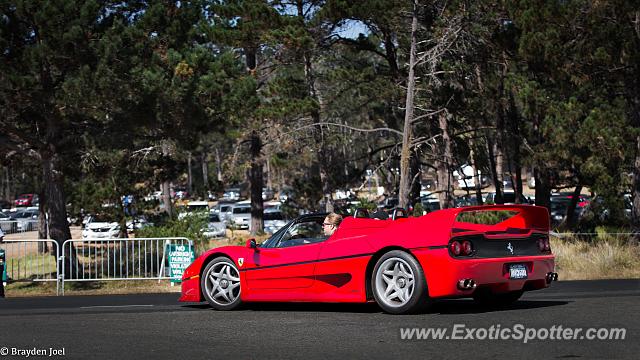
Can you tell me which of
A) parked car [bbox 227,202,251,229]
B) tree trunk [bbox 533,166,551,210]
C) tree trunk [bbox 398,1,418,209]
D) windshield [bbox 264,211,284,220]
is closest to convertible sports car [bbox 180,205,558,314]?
tree trunk [bbox 398,1,418,209]

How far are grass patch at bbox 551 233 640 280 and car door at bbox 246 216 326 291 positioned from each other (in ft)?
29.9

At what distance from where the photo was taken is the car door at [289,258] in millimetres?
9648

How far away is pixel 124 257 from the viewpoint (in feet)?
61.3

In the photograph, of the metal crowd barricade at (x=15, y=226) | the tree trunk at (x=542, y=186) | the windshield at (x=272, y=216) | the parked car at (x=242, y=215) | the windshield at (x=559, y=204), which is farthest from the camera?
the metal crowd barricade at (x=15, y=226)

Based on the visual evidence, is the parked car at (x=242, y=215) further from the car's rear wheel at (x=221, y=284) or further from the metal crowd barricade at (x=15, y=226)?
the car's rear wheel at (x=221, y=284)

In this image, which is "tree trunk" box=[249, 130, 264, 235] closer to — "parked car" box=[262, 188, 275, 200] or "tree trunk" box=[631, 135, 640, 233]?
"tree trunk" box=[631, 135, 640, 233]

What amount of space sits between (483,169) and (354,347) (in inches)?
1156

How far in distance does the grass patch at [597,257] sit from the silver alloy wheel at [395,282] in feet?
32.4

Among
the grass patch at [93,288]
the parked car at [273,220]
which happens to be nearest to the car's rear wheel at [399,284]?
the grass patch at [93,288]

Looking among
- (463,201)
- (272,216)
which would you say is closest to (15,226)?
(272,216)

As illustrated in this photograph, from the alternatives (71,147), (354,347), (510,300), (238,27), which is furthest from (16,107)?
Result: (354,347)

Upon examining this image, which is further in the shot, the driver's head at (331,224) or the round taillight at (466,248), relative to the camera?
the driver's head at (331,224)

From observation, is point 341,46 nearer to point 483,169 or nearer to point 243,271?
point 483,169

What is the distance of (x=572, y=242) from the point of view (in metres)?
20.2
